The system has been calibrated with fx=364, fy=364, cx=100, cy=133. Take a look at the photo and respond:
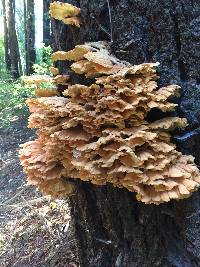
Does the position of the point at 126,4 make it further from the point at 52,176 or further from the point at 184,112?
the point at 52,176

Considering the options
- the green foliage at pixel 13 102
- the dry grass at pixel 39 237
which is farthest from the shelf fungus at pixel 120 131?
the green foliage at pixel 13 102

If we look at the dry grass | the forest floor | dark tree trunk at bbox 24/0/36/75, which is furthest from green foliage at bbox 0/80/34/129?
the dry grass

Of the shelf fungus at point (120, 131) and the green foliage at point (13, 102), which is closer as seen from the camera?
the shelf fungus at point (120, 131)

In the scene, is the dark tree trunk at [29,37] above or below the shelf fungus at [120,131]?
below

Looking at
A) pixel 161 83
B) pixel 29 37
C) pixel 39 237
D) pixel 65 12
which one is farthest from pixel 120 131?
pixel 29 37

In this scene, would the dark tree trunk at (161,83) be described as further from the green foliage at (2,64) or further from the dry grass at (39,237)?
the green foliage at (2,64)

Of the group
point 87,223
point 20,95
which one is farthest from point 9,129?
point 87,223
